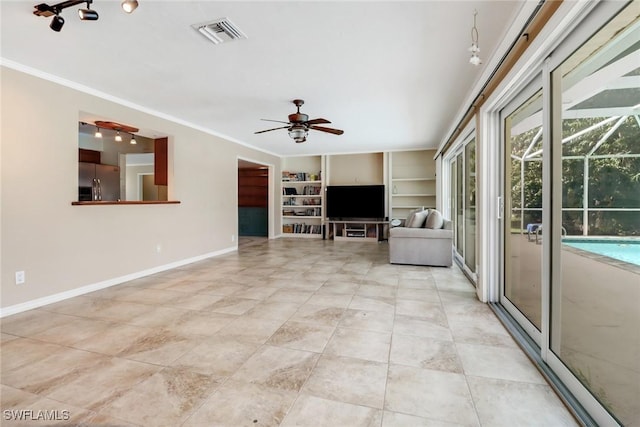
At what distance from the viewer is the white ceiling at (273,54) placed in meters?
2.15

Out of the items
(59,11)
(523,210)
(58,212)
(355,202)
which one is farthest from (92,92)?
(355,202)

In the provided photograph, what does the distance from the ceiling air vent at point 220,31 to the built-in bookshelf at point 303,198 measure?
6167 millimetres

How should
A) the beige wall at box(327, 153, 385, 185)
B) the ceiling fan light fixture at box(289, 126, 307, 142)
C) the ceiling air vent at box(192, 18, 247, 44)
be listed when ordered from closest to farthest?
the ceiling air vent at box(192, 18, 247, 44) → the ceiling fan light fixture at box(289, 126, 307, 142) → the beige wall at box(327, 153, 385, 185)

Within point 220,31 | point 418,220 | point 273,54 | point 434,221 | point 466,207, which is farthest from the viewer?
point 418,220

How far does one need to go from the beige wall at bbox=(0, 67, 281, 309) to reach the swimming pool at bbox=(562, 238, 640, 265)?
4.54m

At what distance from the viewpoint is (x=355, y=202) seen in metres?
8.13

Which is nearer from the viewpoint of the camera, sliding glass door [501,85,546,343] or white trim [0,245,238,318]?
sliding glass door [501,85,546,343]

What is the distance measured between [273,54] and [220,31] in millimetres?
529

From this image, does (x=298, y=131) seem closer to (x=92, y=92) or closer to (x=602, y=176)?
(x=92, y=92)

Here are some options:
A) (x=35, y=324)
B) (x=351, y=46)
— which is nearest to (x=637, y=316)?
(x=351, y=46)

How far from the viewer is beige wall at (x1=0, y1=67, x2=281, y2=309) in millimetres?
2873

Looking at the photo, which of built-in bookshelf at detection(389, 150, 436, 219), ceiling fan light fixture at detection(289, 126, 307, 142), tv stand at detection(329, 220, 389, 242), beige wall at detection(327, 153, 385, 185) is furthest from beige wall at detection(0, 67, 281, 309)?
built-in bookshelf at detection(389, 150, 436, 219)

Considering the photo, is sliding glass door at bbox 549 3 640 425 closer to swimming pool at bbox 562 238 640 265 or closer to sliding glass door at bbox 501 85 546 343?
swimming pool at bbox 562 238 640 265

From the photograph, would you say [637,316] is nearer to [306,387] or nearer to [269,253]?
[306,387]
